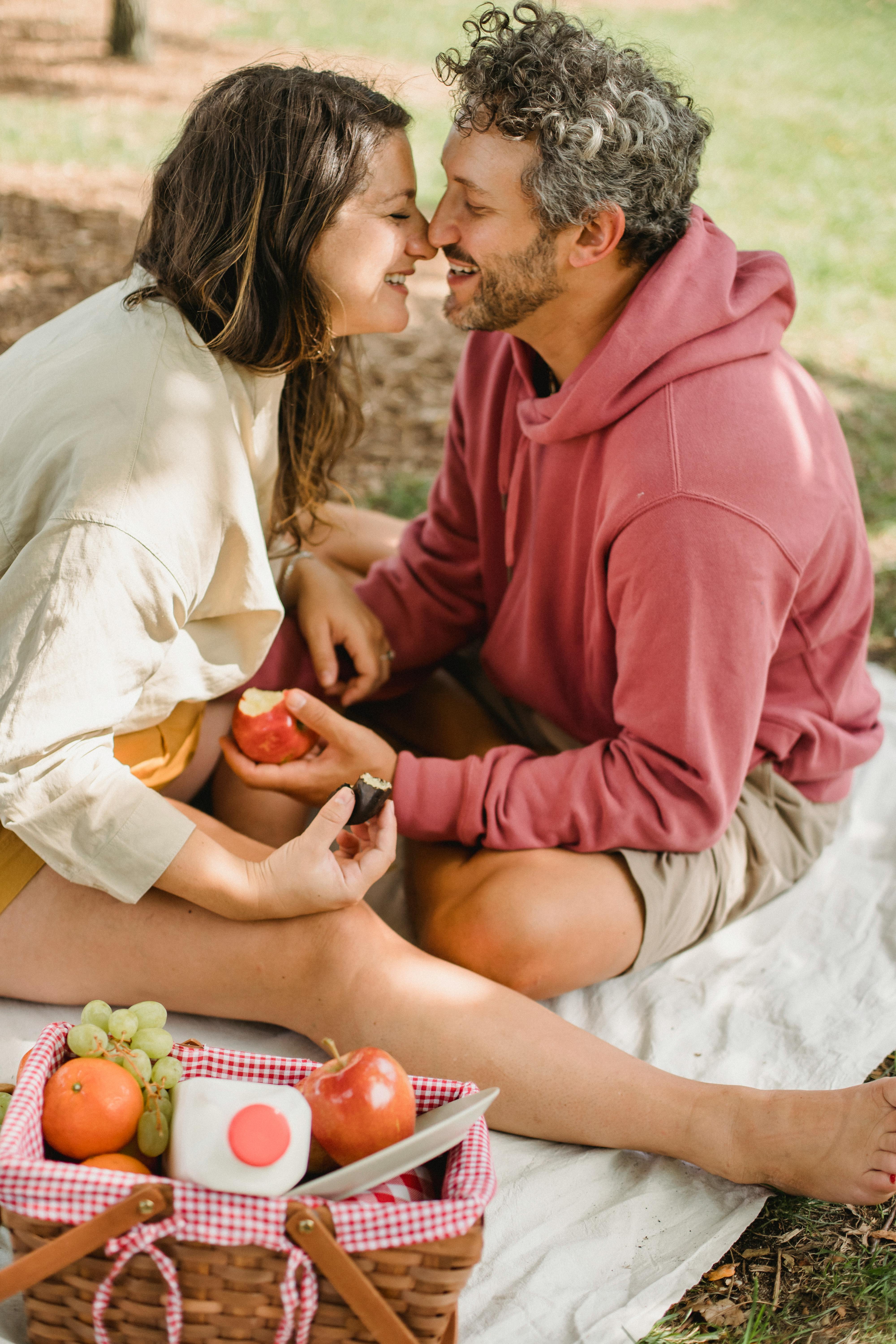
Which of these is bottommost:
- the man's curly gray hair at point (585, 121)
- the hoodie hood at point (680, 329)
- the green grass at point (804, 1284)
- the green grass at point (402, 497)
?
the green grass at point (804, 1284)

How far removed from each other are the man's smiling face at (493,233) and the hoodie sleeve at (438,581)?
642mm

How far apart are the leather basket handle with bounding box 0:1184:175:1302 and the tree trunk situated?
11.5 meters

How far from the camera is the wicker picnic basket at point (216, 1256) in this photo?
5.04 ft

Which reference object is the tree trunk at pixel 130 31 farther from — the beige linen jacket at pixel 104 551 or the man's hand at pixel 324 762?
the man's hand at pixel 324 762

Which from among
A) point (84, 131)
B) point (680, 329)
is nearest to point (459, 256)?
point (680, 329)

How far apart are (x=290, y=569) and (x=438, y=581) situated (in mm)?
459

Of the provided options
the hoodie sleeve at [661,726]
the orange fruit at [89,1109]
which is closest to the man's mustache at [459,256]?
the hoodie sleeve at [661,726]

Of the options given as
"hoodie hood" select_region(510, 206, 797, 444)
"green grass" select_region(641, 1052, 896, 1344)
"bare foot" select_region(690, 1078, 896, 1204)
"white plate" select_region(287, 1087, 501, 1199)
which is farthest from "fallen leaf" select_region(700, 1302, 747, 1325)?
"hoodie hood" select_region(510, 206, 797, 444)

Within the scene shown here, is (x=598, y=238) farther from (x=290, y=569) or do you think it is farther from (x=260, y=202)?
(x=290, y=569)

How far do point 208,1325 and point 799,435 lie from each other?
1968 mm

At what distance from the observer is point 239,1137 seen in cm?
157

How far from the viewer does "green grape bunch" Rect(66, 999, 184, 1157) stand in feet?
5.61

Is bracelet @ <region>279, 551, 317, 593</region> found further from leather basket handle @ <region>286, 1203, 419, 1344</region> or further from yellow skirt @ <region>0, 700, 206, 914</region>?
leather basket handle @ <region>286, 1203, 419, 1344</region>

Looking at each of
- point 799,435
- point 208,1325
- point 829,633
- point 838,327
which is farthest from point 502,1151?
point 838,327
